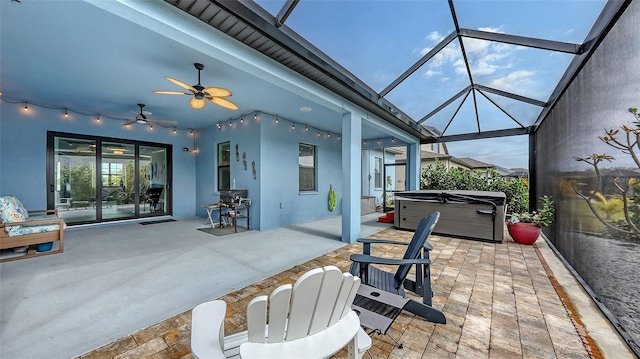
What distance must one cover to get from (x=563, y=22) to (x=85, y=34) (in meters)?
5.62

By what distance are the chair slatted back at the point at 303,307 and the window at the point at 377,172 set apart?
399 inches

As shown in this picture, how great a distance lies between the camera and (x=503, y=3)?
2822 mm

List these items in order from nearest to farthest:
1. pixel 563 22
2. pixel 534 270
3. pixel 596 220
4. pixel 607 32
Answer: pixel 607 32 → pixel 596 220 → pixel 563 22 → pixel 534 270

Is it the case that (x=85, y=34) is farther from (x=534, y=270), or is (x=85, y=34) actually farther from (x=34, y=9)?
(x=534, y=270)

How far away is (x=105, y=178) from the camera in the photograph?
6426 mm

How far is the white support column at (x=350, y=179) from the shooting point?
4625 mm

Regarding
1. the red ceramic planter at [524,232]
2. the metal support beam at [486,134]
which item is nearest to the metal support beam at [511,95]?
the metal support beam at [486,134]

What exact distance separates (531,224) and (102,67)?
779cm

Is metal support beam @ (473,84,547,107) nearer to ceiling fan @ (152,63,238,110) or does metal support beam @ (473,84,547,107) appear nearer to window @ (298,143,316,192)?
window @ (298,143,316,192)

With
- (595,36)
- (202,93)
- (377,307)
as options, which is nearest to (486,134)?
(595,36)

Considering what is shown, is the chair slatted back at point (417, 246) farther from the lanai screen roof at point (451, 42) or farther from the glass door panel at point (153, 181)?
the glass door panel at point (153, 181)

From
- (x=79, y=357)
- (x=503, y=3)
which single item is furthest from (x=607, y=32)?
(x=79, y=357)

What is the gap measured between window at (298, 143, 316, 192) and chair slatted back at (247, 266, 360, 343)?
5991 mm

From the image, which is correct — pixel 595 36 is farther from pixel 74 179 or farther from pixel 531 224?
pixel 74 179
